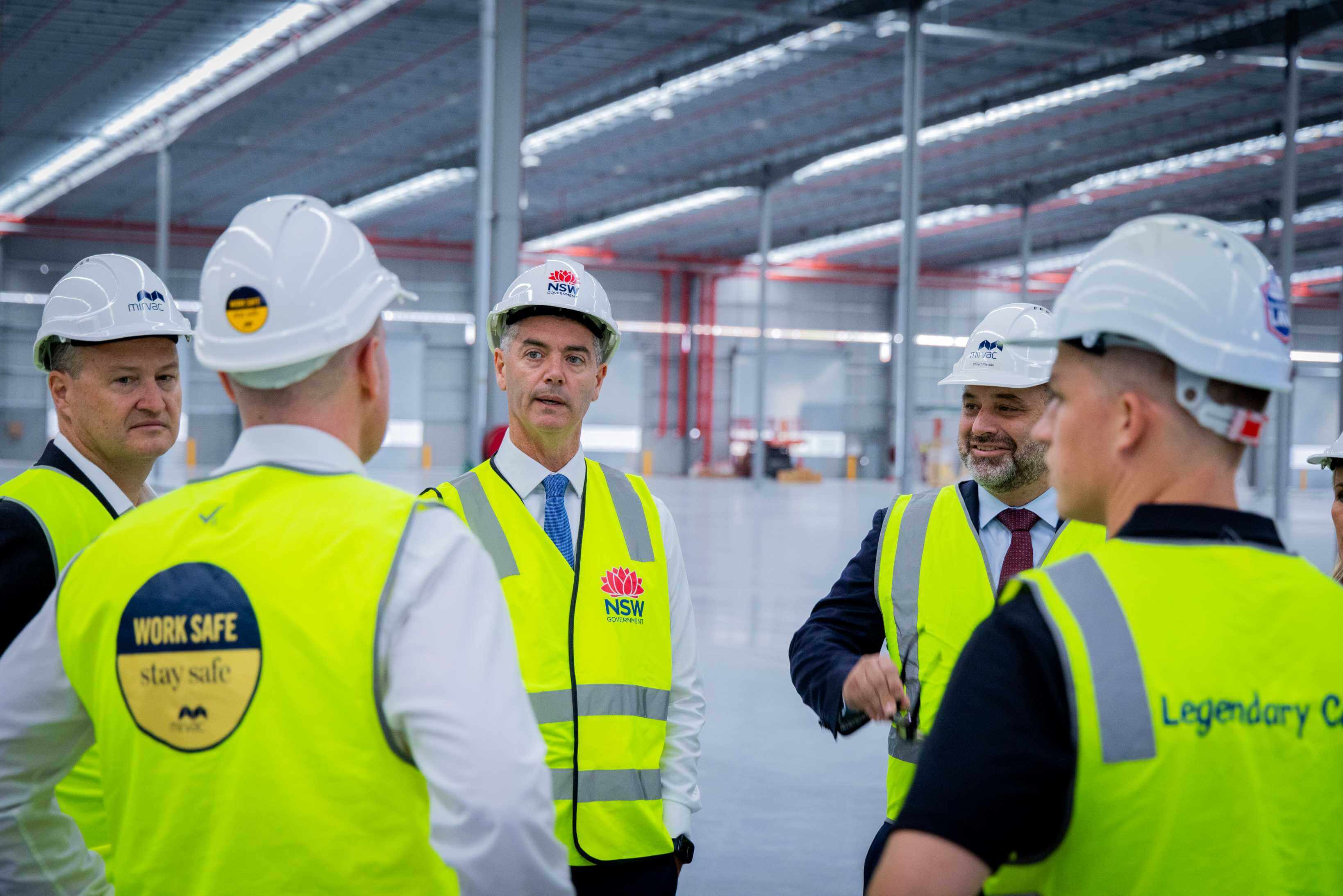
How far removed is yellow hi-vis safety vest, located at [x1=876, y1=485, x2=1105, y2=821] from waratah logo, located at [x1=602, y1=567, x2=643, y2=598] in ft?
2.15

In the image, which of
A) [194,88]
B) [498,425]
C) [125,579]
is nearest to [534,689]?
[125,579]

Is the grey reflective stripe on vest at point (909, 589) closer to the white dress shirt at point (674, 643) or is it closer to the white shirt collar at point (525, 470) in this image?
the white dress shirt at point (674, 643)

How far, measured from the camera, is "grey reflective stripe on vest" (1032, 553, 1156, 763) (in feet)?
4.59

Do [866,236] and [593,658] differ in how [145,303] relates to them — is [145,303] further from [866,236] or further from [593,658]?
[866,236]

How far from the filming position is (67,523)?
7.92 ft

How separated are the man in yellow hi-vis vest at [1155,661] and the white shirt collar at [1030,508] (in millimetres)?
1381

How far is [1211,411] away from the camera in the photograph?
1536mm

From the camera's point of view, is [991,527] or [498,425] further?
[498,425]

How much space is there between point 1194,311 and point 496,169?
476 inches

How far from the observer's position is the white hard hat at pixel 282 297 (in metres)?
1.62

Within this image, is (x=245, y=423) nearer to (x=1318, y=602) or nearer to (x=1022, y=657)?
(x=1022, y=657)

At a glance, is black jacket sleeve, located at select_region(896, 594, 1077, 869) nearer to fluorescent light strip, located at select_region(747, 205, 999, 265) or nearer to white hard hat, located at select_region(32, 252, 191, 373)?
white hard hat, located at select_region(32, 252, 191, 373)

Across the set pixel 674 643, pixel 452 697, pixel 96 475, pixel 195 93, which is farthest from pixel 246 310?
pixel 195 93

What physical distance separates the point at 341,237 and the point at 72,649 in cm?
70
